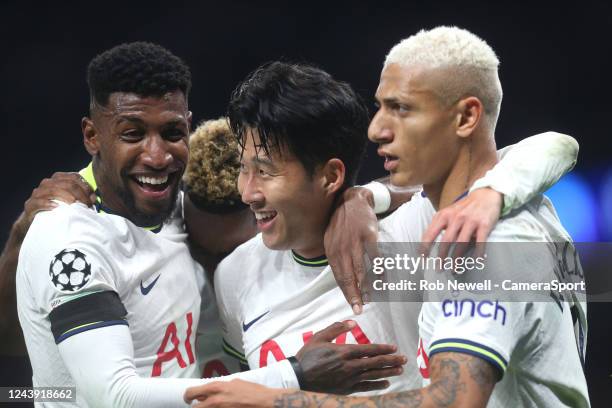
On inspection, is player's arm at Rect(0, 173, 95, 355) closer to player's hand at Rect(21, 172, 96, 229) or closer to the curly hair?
player's hand at Rect(21, 172, 96, 229)

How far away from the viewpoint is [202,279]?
101 inches

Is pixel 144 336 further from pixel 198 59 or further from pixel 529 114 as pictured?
pixel 529 114

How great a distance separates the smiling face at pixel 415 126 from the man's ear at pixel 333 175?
296mm

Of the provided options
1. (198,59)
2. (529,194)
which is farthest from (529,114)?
(529,194)

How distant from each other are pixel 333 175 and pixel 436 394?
2.77 feet

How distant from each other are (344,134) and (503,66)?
2989 millimetres

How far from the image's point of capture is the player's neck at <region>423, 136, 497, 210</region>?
192 centimetres

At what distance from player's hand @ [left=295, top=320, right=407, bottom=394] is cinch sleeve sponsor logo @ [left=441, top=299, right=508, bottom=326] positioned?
0.44 meters

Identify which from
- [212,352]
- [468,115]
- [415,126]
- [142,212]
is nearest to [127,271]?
[142,212]

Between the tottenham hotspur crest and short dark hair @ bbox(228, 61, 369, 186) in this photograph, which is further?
short dark hair @ bbox(228, 61, 369, 186)

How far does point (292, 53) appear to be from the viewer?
488 cm

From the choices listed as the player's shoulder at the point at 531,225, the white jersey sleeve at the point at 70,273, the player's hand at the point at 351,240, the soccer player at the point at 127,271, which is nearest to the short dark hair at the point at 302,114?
the player's hand at the point at 351,240
